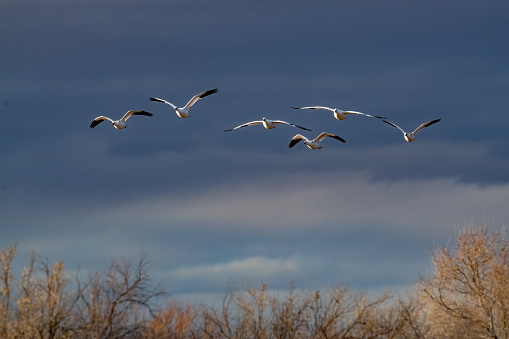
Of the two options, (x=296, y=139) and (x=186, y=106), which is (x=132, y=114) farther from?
(x=296, y=139)

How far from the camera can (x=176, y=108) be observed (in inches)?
1612

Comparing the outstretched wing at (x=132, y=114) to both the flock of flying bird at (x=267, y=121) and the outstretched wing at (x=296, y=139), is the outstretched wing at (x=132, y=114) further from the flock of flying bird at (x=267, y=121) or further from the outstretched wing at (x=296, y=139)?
the outstretched wing at (x=296, y=139)

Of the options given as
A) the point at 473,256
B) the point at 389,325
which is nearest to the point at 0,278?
the point at 389,325

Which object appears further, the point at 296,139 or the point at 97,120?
the point at 296,139

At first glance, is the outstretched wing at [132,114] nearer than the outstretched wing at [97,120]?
Yes

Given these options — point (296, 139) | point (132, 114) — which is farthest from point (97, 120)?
point (296, 139)

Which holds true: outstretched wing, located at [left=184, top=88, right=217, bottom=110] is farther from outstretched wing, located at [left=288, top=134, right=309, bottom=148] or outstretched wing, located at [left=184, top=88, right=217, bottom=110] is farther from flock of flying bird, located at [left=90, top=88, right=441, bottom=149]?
outstretched wing, located at [left=288, top=134, right=309, bottom=148]

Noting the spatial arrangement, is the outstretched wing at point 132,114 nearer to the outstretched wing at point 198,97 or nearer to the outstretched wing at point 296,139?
the outstretched wing at point 198,97

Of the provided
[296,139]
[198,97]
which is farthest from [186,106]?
[296,139]

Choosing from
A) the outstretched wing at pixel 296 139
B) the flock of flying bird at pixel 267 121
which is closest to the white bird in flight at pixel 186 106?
the flock of flying bird at pixel 267 121

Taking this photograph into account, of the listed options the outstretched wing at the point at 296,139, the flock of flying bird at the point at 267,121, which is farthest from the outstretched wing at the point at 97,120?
the outstretched wing at the point at 296,139

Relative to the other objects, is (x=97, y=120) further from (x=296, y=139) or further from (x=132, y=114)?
(x=296, y=139)

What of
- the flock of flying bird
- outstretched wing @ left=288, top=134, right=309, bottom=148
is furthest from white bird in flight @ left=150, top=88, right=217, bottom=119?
outstretched wing @ left=288, top=134, right=309, bottom=148

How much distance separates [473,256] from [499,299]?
302cm
